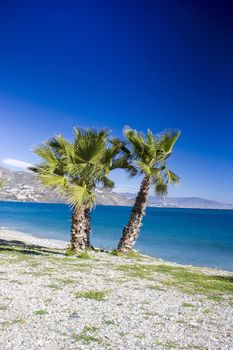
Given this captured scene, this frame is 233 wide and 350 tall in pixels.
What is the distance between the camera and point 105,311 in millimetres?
11180

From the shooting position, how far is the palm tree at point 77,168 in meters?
23.6

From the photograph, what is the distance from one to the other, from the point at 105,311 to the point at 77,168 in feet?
45.7

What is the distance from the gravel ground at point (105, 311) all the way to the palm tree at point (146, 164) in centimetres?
908

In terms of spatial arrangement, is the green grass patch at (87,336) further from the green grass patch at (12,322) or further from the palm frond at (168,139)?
the palm frond at (168,139)

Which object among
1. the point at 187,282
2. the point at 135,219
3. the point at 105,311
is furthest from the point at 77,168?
the point at 105,311

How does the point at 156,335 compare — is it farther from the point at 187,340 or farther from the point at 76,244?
the point at 76,244

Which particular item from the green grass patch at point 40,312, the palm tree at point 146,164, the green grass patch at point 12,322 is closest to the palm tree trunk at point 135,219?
the palm tree at point 146,164

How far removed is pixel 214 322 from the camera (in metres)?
11.0

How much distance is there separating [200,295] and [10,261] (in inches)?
401

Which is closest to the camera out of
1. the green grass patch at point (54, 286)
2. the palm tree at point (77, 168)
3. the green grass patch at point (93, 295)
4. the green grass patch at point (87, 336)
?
the green grass patch at point (87, 336)

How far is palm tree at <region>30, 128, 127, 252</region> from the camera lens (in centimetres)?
2364

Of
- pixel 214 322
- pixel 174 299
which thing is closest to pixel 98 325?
pixel 214 322

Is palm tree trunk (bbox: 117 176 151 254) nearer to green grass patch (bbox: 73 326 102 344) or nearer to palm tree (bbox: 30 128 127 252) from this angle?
palm tree (bbox: 30 128 127 252)

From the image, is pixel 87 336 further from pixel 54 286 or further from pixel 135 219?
pixel 135 219
